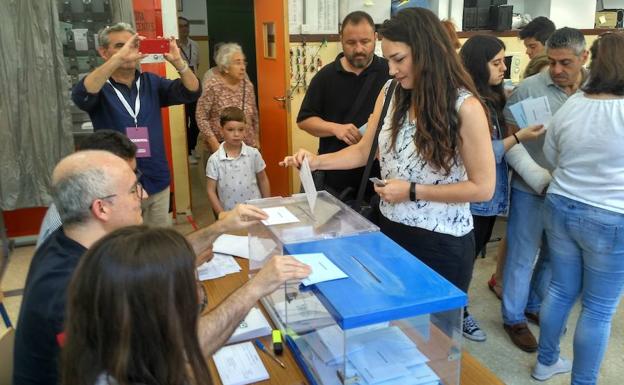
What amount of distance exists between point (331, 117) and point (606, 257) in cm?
151

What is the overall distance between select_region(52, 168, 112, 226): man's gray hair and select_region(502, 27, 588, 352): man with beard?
6.69 feet

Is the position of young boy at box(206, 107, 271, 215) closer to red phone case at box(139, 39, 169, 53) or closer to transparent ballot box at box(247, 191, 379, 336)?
red phone case at box(139, 39, 169, 53)

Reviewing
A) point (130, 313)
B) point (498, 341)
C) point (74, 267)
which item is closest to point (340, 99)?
point (498, 341)

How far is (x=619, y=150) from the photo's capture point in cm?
214

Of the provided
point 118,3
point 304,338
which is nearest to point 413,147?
point 304,338

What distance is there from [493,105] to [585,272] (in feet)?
3.14

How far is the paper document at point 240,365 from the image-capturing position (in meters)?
1.49

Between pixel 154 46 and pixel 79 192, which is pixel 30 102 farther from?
pixel 79 192

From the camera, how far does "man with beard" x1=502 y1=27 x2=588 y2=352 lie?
2727 millimetres

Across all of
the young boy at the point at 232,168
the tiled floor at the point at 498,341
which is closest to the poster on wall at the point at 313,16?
the young boy at the point at 232,168

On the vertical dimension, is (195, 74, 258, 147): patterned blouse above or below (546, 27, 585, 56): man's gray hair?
below

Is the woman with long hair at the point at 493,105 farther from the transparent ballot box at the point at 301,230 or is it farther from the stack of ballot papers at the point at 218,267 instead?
the stack of ballot papers at the point at 218,267

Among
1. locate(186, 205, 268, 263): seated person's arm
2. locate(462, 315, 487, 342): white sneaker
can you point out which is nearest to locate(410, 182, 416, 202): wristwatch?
locate(186, 205, 268, 263): seated person's arm

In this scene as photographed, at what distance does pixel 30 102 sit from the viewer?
407cm
